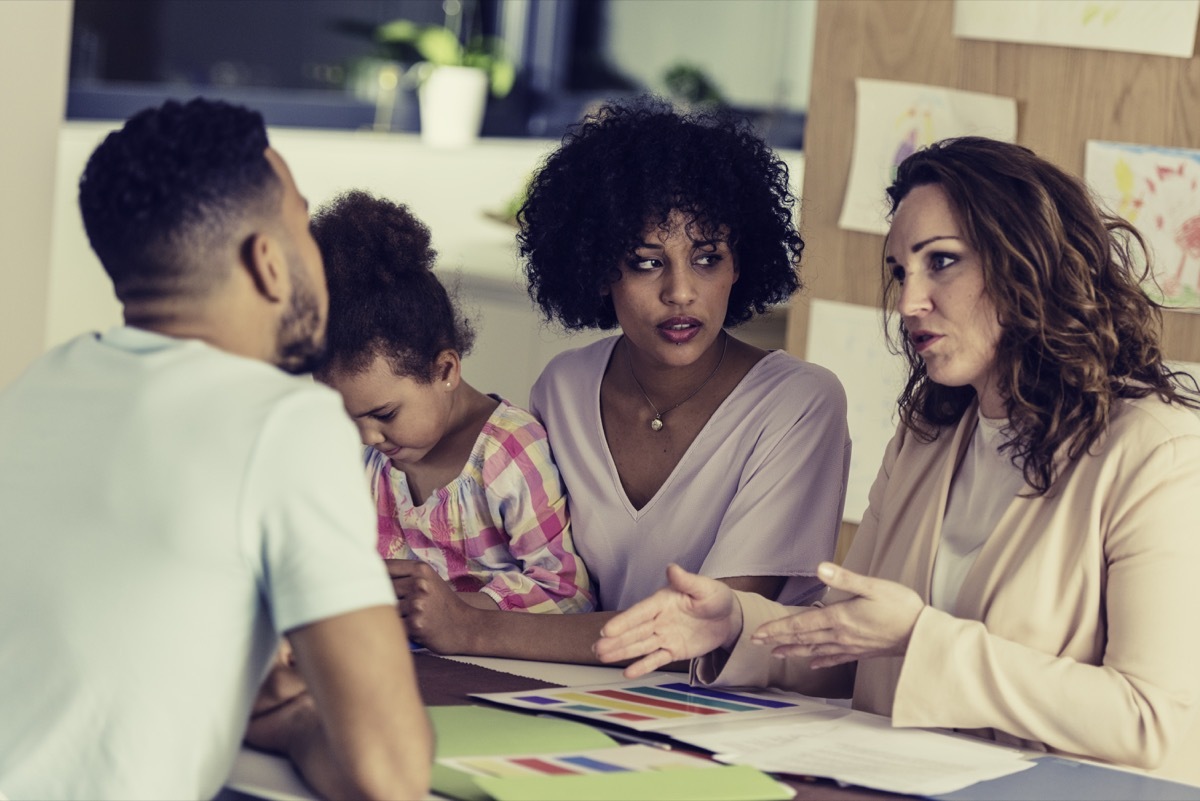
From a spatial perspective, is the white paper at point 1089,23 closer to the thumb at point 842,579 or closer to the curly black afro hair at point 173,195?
the thumb at point 842,579

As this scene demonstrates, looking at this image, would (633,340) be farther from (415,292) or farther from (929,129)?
(929,129)

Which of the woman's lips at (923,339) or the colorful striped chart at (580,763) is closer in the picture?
the colorful striped chart at (580,763)

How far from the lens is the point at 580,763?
135cm

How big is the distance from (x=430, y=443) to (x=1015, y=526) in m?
0.82

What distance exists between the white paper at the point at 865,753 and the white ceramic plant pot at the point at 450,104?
3.57 m

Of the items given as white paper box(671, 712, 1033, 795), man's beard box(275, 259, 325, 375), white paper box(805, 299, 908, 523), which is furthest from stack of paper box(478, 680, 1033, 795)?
white paper box(805, 299, 908, 523)

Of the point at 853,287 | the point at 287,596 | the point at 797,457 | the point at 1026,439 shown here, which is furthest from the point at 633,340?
the point at 287,596

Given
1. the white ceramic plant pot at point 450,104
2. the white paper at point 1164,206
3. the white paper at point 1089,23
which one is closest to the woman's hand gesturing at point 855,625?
the white paper at point 1164,206

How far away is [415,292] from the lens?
6.75 ft

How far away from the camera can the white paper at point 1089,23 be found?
2453mm

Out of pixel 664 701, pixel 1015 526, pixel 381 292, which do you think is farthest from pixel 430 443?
pixel 1015 526

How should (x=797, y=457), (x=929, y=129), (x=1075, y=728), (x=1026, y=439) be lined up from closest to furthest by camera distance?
(x=1075, y=728), (x=1026, y=439), (x=797, y=457), (x=929, y=129)

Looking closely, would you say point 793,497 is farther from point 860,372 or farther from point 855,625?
point 860,372

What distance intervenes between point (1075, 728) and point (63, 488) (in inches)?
40.4
